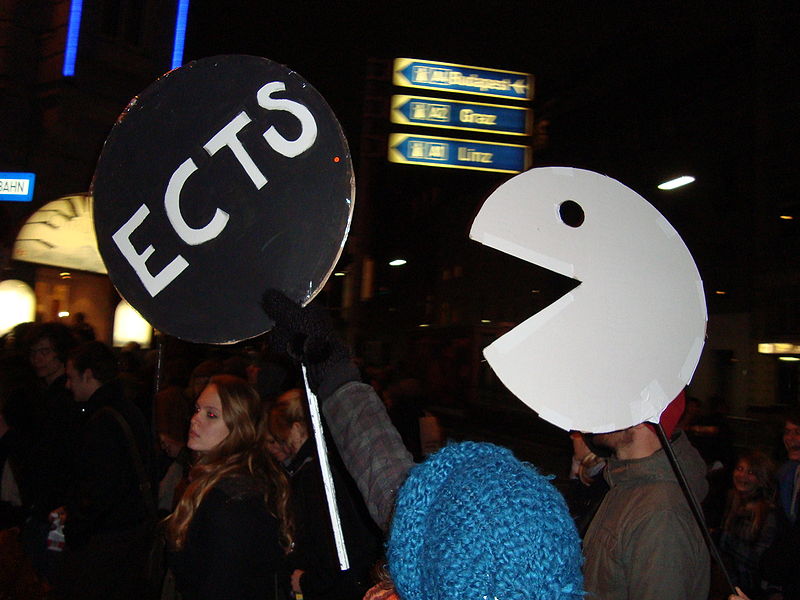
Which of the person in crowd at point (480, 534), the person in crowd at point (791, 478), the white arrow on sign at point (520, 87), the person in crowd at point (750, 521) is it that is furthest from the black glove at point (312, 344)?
the white arrow on sign at point (520, 87)

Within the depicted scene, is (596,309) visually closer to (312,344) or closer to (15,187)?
(312,344)

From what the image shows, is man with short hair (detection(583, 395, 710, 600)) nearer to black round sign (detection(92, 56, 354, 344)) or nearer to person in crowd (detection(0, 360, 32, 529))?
black round sign (detection(92, 56, 354, 344))

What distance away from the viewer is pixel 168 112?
174 centimetres

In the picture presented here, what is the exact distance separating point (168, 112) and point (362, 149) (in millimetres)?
8530

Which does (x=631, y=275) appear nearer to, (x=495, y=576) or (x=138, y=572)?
(x=495, y=576)

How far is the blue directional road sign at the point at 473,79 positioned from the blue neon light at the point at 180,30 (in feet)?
13.9

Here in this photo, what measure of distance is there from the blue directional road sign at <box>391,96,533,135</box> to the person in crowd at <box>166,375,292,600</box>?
8.80 meters

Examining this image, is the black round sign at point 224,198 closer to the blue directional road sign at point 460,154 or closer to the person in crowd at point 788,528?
the person in crowd at point 788,528

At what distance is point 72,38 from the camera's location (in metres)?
10.3

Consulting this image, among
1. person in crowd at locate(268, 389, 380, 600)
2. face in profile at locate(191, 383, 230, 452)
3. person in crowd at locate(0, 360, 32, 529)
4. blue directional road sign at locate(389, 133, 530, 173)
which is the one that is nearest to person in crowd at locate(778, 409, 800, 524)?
person in crowd at locate(268, 389, 380, 600)

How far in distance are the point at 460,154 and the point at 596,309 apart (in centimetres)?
1058

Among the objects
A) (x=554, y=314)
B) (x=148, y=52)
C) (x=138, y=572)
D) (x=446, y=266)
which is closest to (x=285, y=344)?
(x=554, y=314)

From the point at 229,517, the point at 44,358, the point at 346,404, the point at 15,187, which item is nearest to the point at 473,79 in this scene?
the point at 15,187

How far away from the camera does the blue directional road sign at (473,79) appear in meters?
12.0
